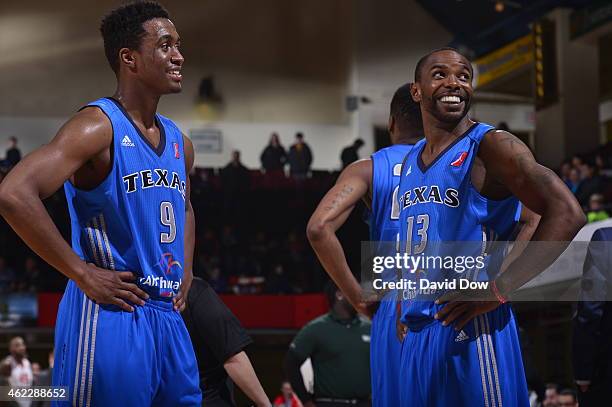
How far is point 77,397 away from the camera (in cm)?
327

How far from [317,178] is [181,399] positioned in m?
13.9

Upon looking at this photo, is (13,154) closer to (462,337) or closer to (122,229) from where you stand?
(122,229)

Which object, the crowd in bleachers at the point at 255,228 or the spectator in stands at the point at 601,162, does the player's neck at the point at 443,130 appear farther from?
the spectator in stands at the point at 601,162

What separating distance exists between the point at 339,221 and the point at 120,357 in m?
1.45

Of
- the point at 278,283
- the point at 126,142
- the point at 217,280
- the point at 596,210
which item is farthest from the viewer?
the point at 217,280

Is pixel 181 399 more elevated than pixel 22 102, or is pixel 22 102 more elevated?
pixel 22 102

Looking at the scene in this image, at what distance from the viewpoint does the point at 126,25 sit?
11.9 feet

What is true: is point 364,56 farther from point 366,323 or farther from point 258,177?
point 366,323

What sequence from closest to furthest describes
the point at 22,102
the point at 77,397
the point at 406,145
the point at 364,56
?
the point at 77,397 → the point at 406,145 → the point at 22,102 → the point at 364,56

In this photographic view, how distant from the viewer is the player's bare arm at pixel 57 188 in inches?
123

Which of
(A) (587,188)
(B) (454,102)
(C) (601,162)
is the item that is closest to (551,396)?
(A) (587,188)

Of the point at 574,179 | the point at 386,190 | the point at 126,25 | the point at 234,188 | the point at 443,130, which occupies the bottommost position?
the point at 386,190

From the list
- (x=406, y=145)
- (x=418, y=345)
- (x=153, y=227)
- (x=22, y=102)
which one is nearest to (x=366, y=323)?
(x=406, y=145)

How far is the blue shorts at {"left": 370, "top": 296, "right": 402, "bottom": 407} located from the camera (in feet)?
13.5
